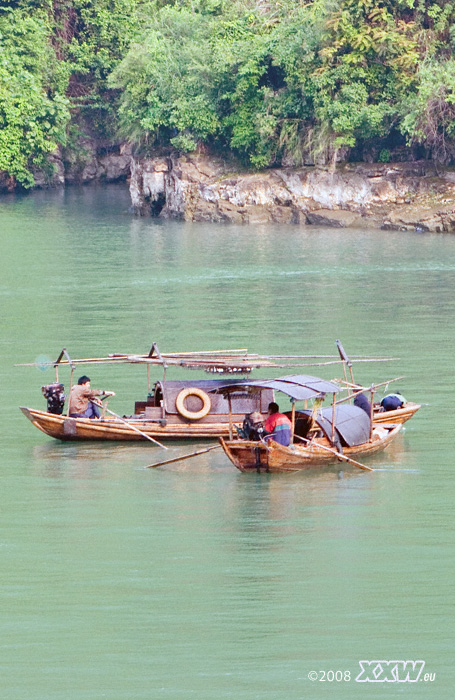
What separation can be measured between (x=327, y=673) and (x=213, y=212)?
2071 inches

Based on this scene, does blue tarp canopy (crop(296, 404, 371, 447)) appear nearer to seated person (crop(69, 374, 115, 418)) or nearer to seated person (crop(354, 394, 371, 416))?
seated person (crop(354, 394, 371, 416))

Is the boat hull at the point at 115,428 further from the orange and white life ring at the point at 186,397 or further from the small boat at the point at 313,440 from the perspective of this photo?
the small boat at the point at 313,440

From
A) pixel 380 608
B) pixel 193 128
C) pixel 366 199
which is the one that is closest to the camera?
pixel 380 608

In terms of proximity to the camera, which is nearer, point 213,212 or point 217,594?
point 217,594

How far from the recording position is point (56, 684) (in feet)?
43.3

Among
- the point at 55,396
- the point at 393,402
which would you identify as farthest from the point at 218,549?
the point at 393,402

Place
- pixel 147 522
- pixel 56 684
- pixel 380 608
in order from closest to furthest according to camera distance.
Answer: pixel 56 684 → pixel 380 608 → pixel 147 522

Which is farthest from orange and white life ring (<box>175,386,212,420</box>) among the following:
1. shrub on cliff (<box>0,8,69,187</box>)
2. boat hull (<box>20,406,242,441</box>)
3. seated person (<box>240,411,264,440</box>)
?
shrub on cliff (<box>0,8,69,187</box>)

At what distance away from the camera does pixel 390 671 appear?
1350 cm

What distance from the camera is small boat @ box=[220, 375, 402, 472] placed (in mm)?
20125

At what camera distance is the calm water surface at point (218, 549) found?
1359cm

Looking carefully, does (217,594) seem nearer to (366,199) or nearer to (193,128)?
(366,199)

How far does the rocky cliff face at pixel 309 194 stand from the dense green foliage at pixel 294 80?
1.12m

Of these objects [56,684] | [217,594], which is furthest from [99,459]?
[56,684]
